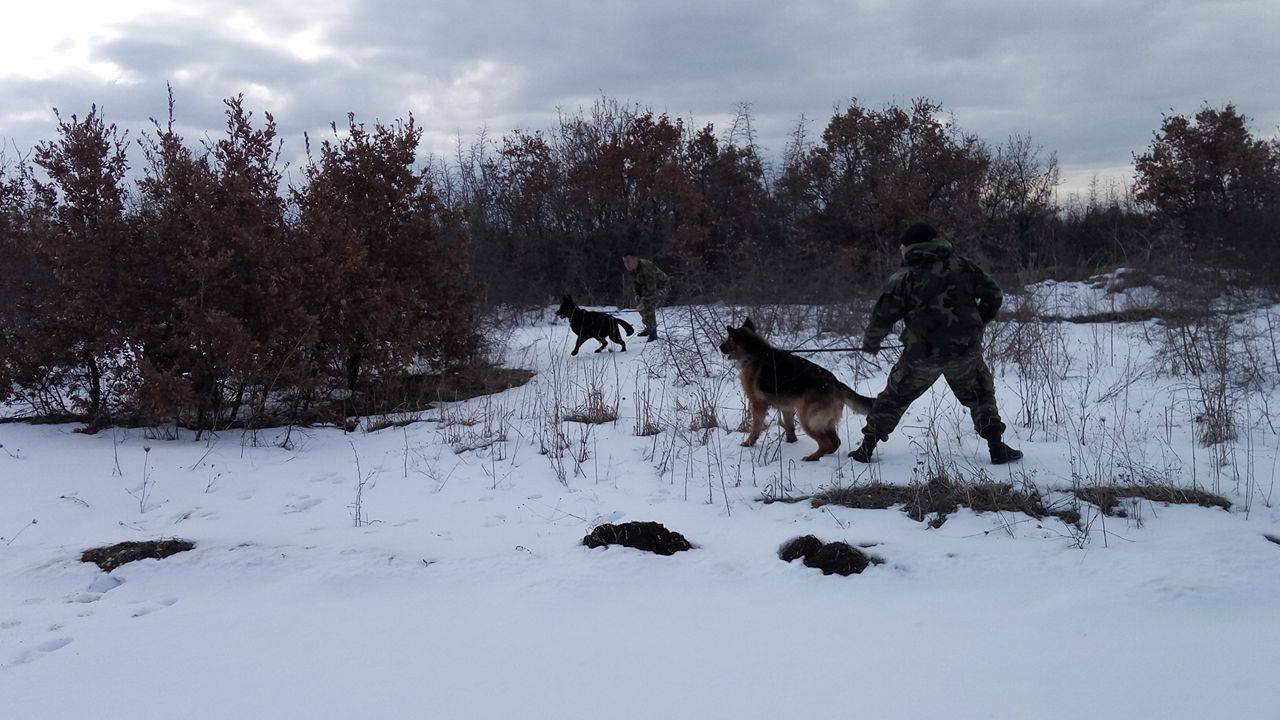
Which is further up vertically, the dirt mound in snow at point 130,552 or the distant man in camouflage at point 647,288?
the distant man in camouflage at point 647,288

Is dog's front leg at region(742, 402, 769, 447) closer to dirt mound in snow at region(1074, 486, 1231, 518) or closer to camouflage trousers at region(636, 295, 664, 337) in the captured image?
dirt mound in snow at region(1074, 486, 1231, 518)

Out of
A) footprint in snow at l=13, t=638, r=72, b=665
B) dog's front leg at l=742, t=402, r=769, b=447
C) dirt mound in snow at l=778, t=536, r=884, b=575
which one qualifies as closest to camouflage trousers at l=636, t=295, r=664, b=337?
dog's front leg at l=742, t=402, r=769, b=447

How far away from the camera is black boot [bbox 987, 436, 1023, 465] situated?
532 cm

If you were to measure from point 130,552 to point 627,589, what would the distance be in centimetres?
300

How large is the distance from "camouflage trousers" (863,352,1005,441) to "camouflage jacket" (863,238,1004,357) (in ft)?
0.28

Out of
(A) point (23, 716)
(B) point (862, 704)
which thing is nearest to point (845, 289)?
(B) point (862, 704)

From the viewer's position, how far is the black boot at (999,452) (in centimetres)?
532

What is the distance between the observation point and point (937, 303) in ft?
17.1

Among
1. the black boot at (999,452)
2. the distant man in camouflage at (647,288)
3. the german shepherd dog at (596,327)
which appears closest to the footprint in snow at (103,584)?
the black boot at (999,452)

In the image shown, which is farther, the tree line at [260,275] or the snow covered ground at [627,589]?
the tree line at [260,275]

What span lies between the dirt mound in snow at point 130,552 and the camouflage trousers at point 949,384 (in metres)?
4.78

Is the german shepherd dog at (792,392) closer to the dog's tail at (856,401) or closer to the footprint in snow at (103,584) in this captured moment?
the dog's tail at (856,401)

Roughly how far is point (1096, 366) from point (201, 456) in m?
9.44

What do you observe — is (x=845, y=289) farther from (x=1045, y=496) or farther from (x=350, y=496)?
(x=350, y=496)
